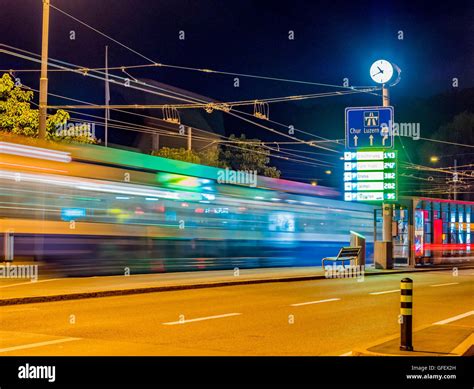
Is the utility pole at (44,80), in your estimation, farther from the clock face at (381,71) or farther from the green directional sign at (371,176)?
the clock face at (381,71)

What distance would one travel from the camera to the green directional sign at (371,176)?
3025cm

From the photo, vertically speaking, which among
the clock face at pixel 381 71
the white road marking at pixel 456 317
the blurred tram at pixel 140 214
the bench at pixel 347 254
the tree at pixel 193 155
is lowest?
the white road marking at pixel 456 317

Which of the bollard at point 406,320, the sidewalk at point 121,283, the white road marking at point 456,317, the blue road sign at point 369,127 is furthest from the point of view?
the blue road sign at point 369,127

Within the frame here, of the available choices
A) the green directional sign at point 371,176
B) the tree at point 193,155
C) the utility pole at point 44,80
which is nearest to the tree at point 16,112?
the utility pole at point 44,80

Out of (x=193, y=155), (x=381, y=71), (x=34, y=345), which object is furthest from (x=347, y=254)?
(x=193, y=155)

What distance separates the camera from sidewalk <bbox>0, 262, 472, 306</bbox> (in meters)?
17.1

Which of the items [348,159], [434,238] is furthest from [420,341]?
[434,238]

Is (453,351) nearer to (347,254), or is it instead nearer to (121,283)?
(121,283)

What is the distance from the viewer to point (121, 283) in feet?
65.8

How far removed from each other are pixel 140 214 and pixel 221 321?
9.45 m

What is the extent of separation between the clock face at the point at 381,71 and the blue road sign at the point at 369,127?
8.12ft

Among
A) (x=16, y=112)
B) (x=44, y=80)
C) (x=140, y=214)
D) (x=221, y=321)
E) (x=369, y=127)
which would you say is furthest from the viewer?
(x=16, y=112)

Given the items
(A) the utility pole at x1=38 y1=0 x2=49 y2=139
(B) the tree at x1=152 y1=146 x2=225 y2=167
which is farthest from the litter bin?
(B) the tree at x1=152 y1=146 x2=225 y2=167

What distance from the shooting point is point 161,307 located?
52.1 ft
